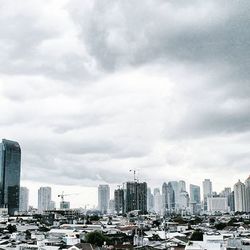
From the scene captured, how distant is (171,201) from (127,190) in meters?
60.7

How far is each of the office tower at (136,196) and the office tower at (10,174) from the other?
32.1m

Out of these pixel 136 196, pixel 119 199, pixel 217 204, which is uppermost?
pixel 136 196

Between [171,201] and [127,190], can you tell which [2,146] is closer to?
[127,190]

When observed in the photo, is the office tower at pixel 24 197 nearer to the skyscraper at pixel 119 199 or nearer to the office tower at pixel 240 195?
the skyscraper at pixel 119 199

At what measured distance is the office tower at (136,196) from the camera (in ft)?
442

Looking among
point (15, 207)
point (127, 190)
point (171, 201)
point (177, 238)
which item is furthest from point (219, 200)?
point (177, 238)

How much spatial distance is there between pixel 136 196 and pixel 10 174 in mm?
37583

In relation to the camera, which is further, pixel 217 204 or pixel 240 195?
pixel 217 204

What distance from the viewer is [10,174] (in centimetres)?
14088

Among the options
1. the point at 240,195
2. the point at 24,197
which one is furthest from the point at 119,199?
the point at 24,197

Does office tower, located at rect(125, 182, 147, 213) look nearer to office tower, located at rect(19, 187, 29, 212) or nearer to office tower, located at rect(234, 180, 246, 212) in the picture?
office tower, located at rect(234, 180, 246, 212)

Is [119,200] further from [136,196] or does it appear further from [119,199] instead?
[136,196]

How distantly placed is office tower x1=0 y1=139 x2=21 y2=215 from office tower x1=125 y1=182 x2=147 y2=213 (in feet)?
105

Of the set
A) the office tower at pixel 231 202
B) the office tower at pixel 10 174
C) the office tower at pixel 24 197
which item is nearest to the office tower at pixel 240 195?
the office tower at pixel 231 202
